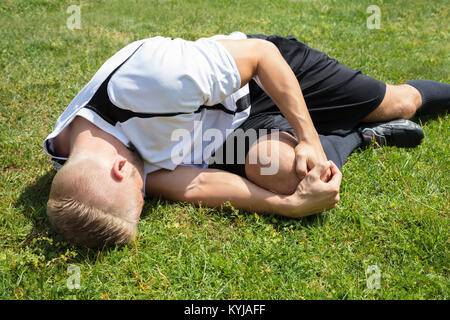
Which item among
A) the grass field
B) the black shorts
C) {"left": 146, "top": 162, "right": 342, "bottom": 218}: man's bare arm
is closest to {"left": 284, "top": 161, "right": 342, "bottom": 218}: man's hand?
{"left": 146, "top": 162, "right": 342, "bottom": 218}: man's bare arm

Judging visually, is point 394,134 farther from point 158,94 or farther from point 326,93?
point 158,94

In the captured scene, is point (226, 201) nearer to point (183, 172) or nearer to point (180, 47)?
point (183, 172)

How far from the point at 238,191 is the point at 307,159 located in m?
0.50

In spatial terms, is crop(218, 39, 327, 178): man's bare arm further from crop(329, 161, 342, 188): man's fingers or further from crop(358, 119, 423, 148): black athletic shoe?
crop(358, 119, 423, 148): black athletic shoe

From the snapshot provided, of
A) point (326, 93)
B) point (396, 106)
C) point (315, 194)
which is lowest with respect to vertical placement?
point (315, 194)

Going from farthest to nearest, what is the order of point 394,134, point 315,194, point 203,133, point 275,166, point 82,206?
point 394,134
point 203,133
point 275,166
point 315,194
point 82,206

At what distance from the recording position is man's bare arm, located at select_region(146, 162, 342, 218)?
2475mm

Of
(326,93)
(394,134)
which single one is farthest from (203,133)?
(394,134)

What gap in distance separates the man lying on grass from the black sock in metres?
0.49

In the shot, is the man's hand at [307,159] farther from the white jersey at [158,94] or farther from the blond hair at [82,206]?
the blond hair at [82,206]

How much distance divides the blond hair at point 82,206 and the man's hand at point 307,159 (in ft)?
3.70

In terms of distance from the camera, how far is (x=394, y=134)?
323cm

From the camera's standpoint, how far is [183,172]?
2709mm
